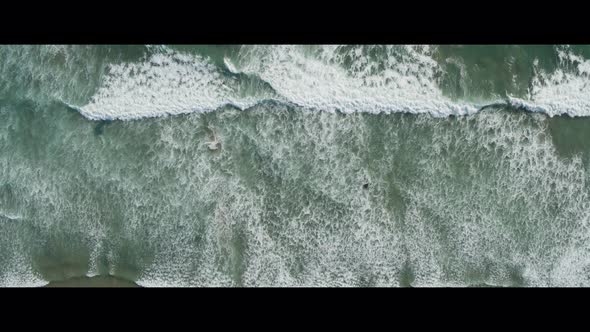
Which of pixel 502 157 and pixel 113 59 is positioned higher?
pixel 113 59

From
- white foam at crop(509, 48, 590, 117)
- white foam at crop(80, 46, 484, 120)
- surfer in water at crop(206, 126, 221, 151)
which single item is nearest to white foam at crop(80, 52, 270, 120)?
white foam at crop(80, 46, 484, 120)

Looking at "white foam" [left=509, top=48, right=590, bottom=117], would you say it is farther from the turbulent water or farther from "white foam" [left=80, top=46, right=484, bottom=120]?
"white foam" [left=80, top=46, right=484, bottom=120]

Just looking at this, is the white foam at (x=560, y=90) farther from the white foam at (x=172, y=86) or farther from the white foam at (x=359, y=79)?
the white foam at (x=172, y=86)

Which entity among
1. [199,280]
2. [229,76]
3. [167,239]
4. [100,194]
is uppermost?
[229,76]

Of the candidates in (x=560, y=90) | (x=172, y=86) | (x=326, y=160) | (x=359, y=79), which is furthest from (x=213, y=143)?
(x=560, y=90)

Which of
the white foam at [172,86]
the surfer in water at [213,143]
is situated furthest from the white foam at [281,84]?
the surfer in water at [213,143]

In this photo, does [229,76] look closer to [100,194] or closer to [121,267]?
[100,194]

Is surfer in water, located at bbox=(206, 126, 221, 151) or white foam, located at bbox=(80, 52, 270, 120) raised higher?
white foam, located at bbox=(80, 52, 270, 120)

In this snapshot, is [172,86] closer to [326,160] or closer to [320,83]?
[320,83]

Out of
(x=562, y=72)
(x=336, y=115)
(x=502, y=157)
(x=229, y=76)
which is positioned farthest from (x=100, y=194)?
(x=562, y=72)
